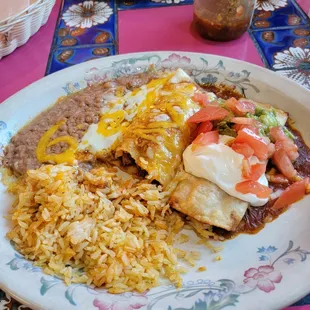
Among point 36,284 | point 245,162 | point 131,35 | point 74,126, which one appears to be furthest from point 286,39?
point 36,284

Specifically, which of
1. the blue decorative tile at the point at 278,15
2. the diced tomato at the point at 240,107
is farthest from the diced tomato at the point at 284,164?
the blue decorative tile at the point at 278,15

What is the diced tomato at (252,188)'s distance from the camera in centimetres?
185

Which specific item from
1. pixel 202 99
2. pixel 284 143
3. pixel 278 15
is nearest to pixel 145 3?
pixel 278 15

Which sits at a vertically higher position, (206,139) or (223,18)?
(223,18)

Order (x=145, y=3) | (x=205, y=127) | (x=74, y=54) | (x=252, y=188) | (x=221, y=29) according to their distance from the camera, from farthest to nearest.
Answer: (x=145, y=3), (x=74, y=54), (x=221, y=29), (x=205, y=127), (x=252, y=188)

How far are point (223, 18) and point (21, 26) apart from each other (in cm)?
140

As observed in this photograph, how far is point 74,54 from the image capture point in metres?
3.02

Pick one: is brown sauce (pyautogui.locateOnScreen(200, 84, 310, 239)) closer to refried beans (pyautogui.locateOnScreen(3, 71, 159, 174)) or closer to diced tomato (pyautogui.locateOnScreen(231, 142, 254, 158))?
diced tomato (pyautogui.locateOnScreen(231, 142, 254, 158))

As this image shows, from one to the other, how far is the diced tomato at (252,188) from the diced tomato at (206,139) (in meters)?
0.27

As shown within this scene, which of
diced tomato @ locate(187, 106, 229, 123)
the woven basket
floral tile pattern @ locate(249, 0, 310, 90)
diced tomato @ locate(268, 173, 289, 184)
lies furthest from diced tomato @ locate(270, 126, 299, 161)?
the woven basket

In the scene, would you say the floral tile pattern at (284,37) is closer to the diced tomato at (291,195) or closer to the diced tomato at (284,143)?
the diced tomato at (284,143)

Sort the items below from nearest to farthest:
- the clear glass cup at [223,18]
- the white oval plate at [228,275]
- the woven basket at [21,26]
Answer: the white oval plate at [228,275] → the woven basket at [21,26] → the clear glass cup at [223,18]

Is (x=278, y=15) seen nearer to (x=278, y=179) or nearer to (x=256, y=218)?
(x=278, y=179)

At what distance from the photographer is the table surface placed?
2.84m
